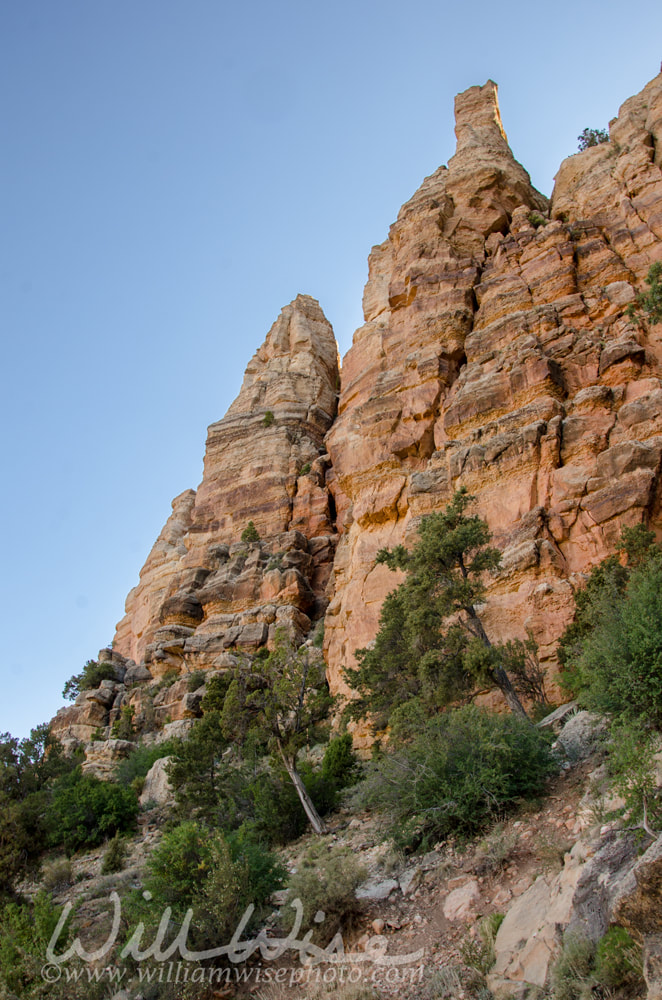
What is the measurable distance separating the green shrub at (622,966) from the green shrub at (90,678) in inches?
1743

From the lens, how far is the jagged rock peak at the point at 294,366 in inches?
2210

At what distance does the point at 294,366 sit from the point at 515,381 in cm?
3432

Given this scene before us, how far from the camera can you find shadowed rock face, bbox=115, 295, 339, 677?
4069 cm

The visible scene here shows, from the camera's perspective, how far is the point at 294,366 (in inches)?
2317

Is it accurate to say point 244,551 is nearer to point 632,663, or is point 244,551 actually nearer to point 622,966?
point 632,663

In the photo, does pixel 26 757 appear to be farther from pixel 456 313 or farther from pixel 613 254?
pixel 613 254

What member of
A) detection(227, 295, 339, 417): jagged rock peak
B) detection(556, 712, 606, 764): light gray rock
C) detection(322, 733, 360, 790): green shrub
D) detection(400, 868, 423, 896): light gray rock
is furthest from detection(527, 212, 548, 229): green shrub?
detection(400, 868, 423, 896): light gray rock

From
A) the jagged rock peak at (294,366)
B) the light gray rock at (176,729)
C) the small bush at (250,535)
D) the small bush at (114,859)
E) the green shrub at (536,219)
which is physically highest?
the jagged rock peak at (294,366)

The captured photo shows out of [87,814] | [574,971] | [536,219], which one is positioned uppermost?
[536,219]

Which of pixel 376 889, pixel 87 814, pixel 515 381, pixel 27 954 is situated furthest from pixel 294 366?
pixel 27 954

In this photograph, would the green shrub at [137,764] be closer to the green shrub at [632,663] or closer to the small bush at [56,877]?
the small bush at [56,877]

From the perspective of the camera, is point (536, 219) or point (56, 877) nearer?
point (56, 877)

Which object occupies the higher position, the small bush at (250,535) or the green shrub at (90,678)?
the small bush at (250,535)

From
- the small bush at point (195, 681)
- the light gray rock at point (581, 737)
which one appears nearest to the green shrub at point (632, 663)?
the light gray rock at point (581, 737)
